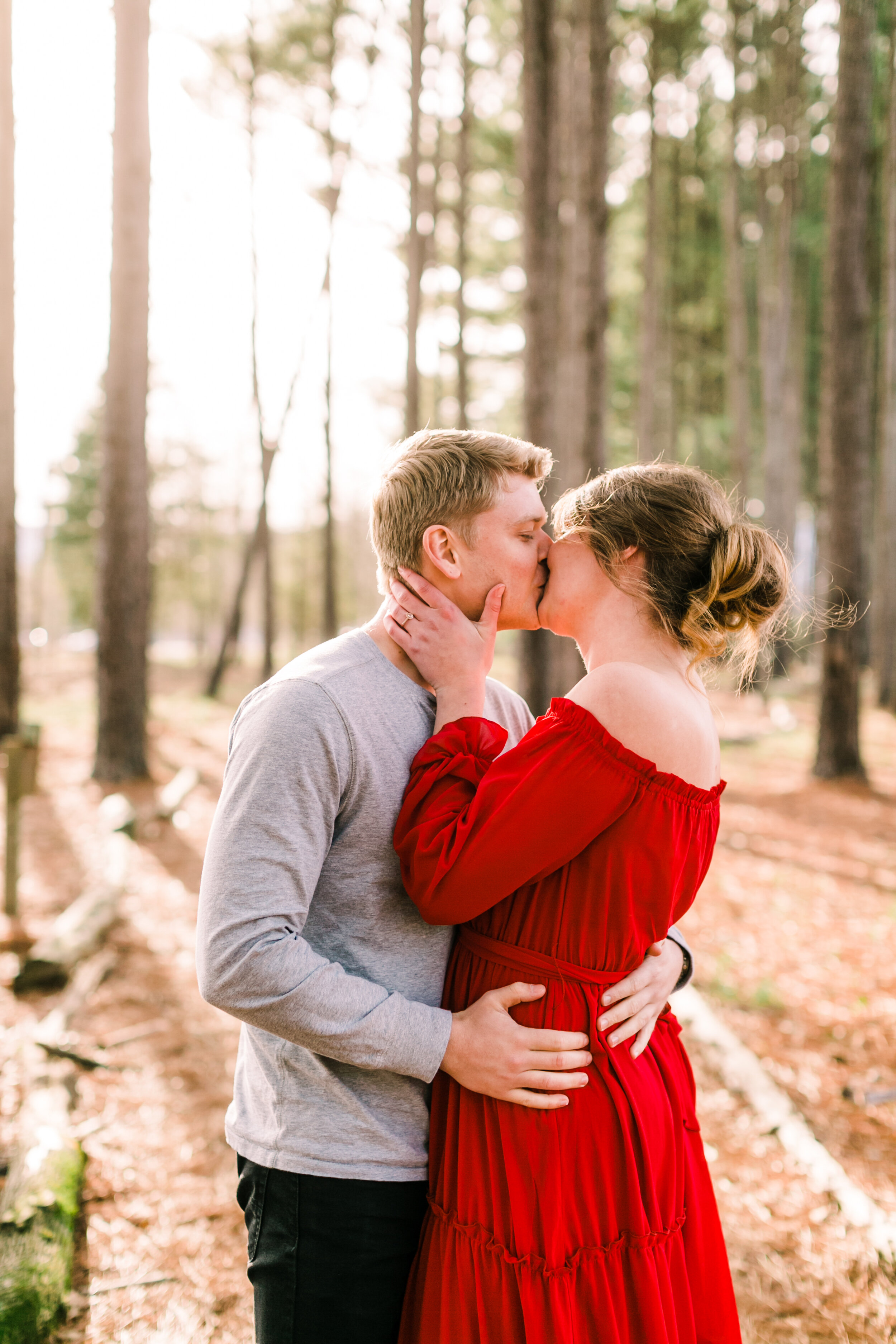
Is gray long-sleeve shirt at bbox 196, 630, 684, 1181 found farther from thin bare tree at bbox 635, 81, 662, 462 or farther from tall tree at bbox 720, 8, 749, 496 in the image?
tall tree at bbox 720, 8, 749, 496

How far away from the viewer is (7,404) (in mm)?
11625

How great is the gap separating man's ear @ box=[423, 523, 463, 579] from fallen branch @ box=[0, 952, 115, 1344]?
2450mm

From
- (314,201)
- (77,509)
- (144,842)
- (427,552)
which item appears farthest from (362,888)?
(77,509)

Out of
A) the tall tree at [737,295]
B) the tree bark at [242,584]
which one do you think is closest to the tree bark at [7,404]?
the tree bark at [242,584]

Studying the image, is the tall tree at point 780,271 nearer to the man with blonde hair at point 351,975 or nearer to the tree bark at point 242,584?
the tree bark at point 242,584

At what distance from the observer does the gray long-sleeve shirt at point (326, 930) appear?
155 cm

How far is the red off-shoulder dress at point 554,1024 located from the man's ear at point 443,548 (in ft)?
1.02

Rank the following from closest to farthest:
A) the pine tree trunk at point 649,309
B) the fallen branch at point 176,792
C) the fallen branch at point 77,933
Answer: the fallen branch at point 77,933 < the fallen branch at point 176,792 < the pine tree trunk at point 649,309

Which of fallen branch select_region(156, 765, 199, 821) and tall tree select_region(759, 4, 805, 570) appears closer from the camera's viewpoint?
fallen branch select_region(156, 765, 199, 821)

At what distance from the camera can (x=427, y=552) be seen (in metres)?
1.85

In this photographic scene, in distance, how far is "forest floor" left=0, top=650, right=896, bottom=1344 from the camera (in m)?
3.04

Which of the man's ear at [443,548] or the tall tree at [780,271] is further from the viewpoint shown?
the tall tree at [780,271]

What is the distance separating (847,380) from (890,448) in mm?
6835

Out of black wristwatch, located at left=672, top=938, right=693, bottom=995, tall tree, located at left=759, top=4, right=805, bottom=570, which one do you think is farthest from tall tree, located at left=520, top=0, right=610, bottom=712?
black wristwatch, located at left=672, top=938, right=693, bottom=995
